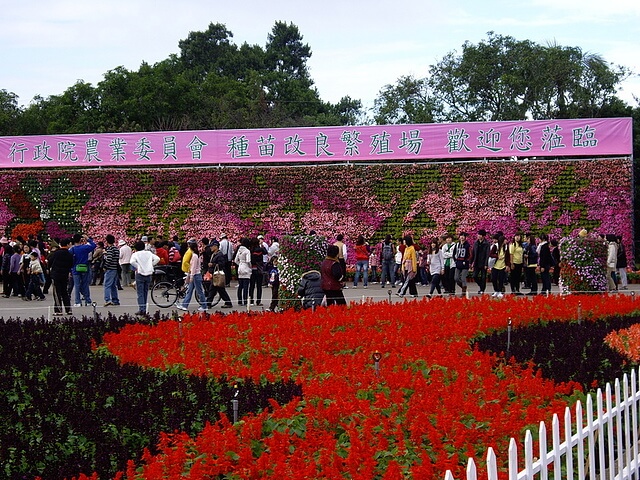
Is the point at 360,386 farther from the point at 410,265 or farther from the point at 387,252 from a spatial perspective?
the point at 387,252

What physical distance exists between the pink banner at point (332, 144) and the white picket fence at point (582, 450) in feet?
77.3

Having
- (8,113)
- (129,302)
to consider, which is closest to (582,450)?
(129,302)

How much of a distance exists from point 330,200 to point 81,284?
42.5 feet

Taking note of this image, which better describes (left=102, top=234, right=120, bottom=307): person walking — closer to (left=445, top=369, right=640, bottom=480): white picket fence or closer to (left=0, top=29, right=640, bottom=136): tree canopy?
(left=445, top=369, right=640, bottom=480): white picket fence

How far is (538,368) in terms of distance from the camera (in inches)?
373

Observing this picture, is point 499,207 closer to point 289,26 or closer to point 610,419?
point 610,419

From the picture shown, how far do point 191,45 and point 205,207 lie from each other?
46847 mm

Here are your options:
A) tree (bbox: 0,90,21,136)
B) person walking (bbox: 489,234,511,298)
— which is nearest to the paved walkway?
person walking (bbox: 489,234,511,298)

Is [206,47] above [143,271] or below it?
above

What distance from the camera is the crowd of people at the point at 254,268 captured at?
1770cm

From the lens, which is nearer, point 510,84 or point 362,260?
point 362,260

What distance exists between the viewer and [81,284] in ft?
64.6

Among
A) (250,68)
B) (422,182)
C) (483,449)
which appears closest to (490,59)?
(422,182)

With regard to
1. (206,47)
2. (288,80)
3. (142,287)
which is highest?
(206,47)
